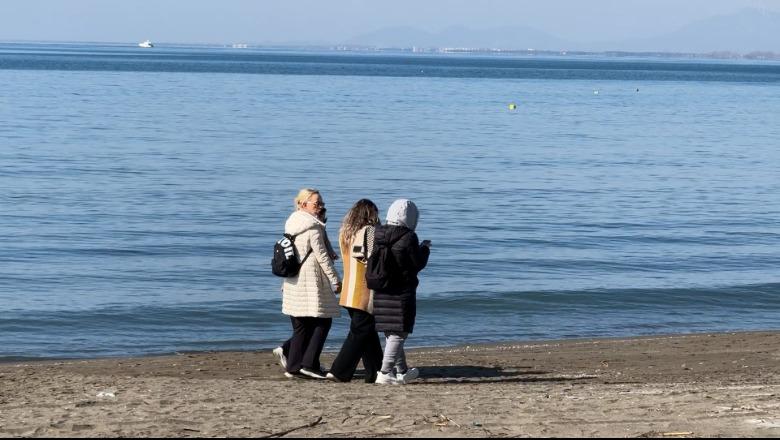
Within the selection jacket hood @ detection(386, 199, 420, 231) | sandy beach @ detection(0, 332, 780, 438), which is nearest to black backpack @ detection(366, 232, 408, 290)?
jacket hood @ detection(386, 199, 420, 231)

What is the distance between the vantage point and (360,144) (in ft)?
126

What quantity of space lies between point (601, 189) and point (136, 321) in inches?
637

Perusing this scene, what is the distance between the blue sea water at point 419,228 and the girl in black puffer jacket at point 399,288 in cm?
357

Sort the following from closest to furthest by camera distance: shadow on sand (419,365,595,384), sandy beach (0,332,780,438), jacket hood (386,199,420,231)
Result: 1. sandy beach (0,332,780,438)
2. jacket hood (386,199,420,231)
3. shadow on sand (419,365,595,384)

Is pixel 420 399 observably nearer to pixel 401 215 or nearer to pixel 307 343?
pixel 401 215

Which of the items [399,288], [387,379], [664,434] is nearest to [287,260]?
[399,288]

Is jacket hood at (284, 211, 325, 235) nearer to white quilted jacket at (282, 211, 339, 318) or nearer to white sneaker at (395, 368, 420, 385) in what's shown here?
white quilted jacket at (282, 211, 339, 318)

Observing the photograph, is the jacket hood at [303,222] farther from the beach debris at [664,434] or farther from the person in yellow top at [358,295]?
the beach debris at [664,434]

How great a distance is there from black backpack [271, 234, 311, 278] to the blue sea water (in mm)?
3695

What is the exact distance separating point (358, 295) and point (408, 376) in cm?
80

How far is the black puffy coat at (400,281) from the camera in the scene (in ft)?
28.6

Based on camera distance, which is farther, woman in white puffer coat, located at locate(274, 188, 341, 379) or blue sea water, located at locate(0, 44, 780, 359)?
blue sea water, located at locate(0, 44, 780, 359)

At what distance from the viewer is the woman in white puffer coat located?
29.8 feet

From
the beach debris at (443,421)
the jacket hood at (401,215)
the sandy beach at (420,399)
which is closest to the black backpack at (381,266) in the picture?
the jacket hood at (401,215)
